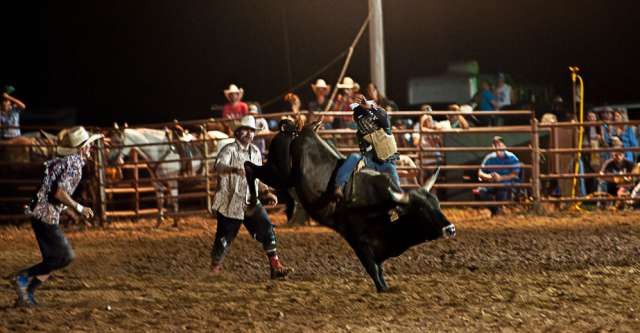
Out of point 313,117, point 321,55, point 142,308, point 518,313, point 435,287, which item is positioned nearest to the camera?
point 518,313

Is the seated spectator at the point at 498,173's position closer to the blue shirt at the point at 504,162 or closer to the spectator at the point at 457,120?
the blue shirt at the point at 504,162

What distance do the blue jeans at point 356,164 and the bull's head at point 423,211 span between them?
1.42ft

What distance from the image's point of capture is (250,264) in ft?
35.2

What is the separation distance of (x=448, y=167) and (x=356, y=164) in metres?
6.76

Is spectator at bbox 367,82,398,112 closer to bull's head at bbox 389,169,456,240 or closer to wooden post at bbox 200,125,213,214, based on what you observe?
wooden post at bbox 200,125,213,214

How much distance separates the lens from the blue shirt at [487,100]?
18.5 metres

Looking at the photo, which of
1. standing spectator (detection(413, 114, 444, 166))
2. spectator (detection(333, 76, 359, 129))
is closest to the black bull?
spectator (detection(333, 76, 359, 129))

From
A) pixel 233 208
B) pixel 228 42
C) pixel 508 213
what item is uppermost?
pixel 228 42

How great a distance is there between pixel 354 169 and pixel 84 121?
2030cm

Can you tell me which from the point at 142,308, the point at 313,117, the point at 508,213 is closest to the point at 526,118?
the point at 508,213

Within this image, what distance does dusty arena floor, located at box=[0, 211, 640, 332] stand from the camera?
7207mm

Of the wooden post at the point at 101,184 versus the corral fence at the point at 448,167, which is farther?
the wooden post at the point at 101,184

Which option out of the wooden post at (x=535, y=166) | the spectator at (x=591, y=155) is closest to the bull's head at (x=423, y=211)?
the wooden post at (x=535, y=166)

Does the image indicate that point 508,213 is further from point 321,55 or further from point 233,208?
point 321,55
